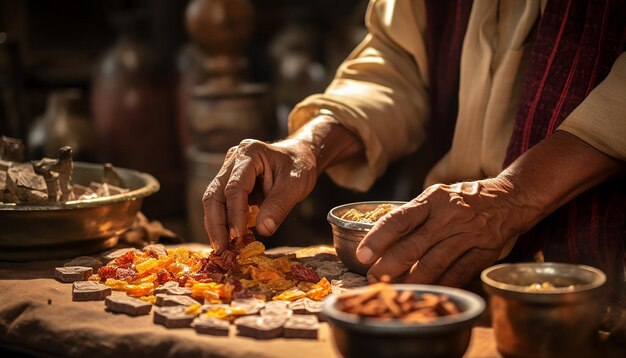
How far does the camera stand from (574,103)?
251 centimetres

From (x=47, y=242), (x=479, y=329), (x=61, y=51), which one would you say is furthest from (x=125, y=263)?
(x=61, y=51)

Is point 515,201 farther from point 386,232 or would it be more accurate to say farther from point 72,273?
point 72,273

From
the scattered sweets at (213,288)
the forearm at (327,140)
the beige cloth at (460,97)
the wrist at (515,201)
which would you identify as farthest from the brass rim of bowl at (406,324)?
the forearm at (327,140)

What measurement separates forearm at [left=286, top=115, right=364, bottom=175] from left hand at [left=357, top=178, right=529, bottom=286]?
0.72 meters

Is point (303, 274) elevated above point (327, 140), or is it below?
below

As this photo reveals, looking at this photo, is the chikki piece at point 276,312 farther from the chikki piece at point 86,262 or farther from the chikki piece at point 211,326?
the chikki piece at point 86,262

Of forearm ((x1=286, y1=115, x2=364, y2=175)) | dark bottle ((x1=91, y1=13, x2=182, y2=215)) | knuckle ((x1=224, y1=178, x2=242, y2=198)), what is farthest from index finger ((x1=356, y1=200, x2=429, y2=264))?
dark bottle ((x1=91, y1=13, x2=182, y2=215))

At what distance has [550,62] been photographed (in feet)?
8.43

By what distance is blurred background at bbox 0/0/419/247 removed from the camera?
17.3 ft

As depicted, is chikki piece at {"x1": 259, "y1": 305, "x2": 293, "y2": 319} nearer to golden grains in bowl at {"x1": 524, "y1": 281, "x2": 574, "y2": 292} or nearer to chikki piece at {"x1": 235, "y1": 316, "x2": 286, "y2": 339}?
chikki piece at {"x1": 235, "y1": 316, "x2": 286, "y2": 339}

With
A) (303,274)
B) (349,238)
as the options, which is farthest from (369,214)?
(303,274)

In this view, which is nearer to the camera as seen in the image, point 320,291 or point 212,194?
point 320,291

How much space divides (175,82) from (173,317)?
5002 millimetres

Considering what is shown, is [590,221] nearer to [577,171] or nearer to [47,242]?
[577,171]
